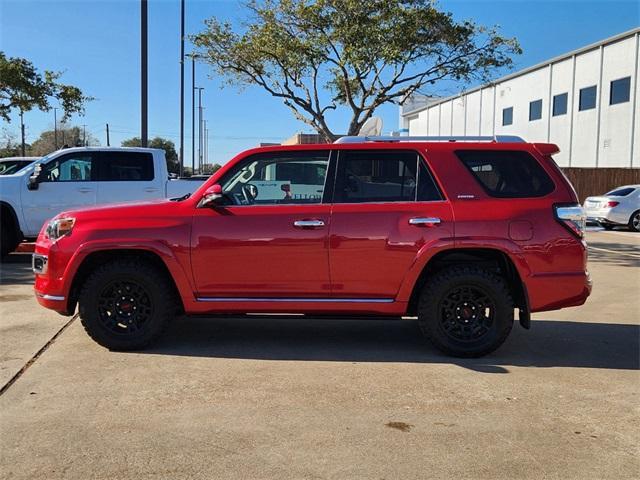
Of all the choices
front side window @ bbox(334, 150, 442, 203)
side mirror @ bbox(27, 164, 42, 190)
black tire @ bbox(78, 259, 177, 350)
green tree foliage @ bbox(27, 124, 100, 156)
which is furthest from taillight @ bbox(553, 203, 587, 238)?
green tree foliage @ bbox(27, 124, 100, 156)

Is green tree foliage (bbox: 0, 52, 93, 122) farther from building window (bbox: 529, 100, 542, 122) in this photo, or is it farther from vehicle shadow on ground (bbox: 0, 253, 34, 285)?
building window (bbox: 529, 100, 542, 122)

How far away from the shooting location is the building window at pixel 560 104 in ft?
112

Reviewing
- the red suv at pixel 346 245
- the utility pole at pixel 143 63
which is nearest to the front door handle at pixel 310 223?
the red suv at pixel 346 245

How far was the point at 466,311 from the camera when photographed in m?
5.27

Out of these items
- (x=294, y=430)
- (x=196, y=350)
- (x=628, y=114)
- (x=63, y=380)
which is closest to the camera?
(x=294, y=430)

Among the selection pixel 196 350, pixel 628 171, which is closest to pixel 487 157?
pixel 196 350

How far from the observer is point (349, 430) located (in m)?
3.82

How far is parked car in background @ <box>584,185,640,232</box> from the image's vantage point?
59.8ft

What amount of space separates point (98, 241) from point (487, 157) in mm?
3571

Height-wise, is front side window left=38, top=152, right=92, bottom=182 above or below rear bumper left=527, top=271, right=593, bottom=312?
above

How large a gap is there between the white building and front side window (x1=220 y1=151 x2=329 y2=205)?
2340 cm

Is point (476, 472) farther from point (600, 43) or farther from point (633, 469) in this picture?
point (600, 43)

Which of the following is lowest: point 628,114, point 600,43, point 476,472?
point 476,472

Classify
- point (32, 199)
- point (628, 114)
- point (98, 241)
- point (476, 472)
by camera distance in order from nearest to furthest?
point (476, 472), point (98, 241), point (32, 199), point (628, 114)
